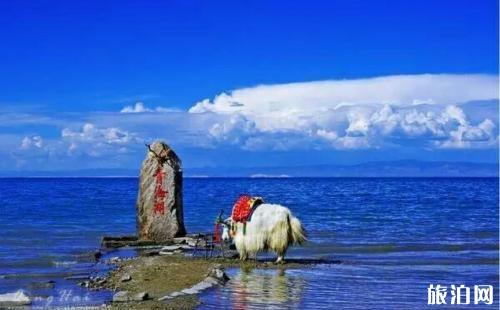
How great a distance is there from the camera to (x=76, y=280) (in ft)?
47.5

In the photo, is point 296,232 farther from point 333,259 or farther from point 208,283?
point 208,283

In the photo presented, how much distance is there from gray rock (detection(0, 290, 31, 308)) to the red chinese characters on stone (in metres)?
8.67

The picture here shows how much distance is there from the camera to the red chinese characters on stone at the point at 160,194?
69.1ft

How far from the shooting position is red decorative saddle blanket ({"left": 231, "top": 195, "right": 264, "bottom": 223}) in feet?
55.6

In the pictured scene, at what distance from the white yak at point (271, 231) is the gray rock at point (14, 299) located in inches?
222

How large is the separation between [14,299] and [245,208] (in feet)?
20.2

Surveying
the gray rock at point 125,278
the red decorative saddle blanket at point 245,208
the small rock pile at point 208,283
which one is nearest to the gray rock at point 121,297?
the small rock pile at point 208,283

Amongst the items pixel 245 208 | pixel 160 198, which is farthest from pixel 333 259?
pixel 160 198

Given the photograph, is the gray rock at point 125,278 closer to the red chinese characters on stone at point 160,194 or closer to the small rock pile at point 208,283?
the small rock pile at point 208,283

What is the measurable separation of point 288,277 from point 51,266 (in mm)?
5596

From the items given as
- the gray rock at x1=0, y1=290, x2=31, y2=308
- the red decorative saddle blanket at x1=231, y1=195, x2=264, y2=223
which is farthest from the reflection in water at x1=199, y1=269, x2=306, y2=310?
the gray rock at x1=0, y1=290, x2=31, y2=308

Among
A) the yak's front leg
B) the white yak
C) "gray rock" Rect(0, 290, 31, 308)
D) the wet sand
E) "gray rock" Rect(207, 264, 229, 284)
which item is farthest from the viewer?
the yak's front leg

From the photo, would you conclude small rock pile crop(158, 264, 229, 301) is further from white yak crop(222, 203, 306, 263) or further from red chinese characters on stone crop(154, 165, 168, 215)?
red chinese characters on stone crop(154, 165, 168, 215)

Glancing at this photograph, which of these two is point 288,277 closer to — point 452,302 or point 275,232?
point 275,232
